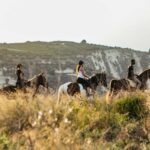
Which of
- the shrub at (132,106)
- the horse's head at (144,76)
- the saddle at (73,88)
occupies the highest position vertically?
the shrub at (132,106)

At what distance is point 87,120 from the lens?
615 inches

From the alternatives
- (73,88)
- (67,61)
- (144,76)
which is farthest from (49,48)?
(73,88)

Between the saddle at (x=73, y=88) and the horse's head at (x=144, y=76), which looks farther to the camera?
the horse's head at (x=144, y=76)

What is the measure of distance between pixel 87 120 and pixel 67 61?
309ft

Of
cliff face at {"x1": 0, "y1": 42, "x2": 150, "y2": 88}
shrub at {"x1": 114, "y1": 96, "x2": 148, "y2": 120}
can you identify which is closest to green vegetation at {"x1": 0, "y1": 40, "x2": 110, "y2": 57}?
cliff face at {"x1": 0, "y1": 42, "x2": 150, "y2": 88}

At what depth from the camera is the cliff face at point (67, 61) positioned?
92900 mm

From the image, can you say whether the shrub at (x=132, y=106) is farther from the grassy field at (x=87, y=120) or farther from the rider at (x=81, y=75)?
the rider at (x=81, y=75)

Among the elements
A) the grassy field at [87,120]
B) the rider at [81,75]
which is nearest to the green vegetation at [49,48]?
the rider at [81,75]

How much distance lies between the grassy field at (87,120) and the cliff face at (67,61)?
Answer: 65.1m

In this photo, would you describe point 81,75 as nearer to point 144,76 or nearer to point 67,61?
point 144,76

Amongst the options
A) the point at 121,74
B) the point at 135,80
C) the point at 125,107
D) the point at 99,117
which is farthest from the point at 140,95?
Answer: the point at 121,74

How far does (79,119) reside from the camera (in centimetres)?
1545

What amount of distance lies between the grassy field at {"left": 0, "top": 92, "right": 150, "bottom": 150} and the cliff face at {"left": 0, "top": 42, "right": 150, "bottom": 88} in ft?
214

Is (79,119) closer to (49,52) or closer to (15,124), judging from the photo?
(15,124)
